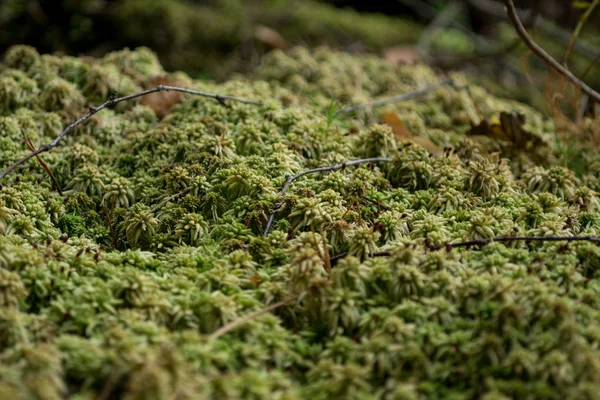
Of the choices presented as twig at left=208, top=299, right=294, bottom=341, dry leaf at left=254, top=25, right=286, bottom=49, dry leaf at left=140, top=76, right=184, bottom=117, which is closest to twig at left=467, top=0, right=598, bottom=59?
dry leaf at left=254, top=25, right=286, bottom=49

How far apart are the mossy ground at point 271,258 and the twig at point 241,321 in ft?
0.09

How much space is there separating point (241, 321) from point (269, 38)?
487cm

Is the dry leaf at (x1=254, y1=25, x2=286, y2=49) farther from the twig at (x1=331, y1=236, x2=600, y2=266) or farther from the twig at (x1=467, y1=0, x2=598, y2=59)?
the twig at (x1=331, y1=236, x2=600, y2=266)

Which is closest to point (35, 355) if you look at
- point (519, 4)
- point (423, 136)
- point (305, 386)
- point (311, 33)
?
point (305, 386)

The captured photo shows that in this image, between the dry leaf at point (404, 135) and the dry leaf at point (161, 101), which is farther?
the dry leaf at point (161, 101)

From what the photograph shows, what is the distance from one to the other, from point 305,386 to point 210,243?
3.04 feet

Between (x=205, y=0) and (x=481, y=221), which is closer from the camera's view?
(x=481, y=221)

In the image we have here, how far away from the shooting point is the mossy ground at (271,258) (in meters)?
1.92

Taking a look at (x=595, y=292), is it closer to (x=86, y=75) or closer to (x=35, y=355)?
(x=35, y=355)

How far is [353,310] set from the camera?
2223mm

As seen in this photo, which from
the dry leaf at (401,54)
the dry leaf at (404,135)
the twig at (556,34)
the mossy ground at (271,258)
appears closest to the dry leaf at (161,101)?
the mossy ground at (271,258)

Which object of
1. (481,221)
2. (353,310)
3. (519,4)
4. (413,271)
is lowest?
(353,310)

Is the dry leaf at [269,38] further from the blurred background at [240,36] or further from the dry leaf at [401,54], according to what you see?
the dry leaf at [401,54]

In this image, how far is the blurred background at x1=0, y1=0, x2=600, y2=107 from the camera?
627 cm
